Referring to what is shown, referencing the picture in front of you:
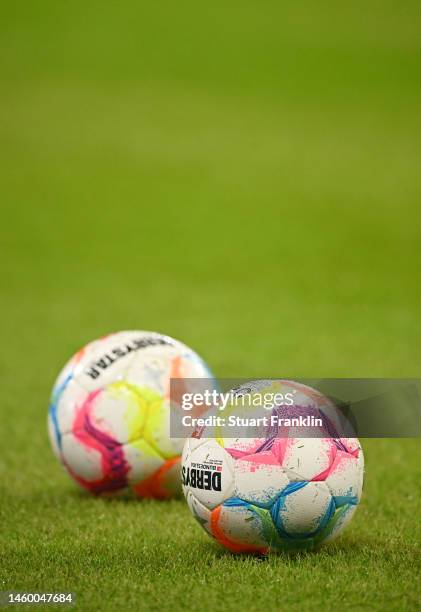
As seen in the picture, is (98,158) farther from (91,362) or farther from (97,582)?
(97,582)

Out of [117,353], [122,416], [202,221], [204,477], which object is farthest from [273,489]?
[202,221]

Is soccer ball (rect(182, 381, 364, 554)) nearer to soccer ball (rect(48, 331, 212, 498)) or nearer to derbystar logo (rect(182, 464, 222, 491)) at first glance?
derbystar logo (rect(182, 464, 222, 491))

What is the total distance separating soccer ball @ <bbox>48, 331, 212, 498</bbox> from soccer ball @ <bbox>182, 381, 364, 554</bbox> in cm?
131

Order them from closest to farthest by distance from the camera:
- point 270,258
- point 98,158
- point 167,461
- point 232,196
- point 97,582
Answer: point 97,582, point 167,461, point 270,258, point 232,196, point 98,158

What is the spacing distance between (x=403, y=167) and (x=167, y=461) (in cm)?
1569

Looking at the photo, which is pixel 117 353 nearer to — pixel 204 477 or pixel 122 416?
pixel 122 416

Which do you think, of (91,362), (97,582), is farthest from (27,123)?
(97,582)

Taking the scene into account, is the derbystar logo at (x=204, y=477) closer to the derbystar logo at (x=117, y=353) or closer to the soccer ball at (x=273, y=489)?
the soccer ball at (x=273, y=489)

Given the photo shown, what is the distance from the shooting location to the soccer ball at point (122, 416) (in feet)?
19.2

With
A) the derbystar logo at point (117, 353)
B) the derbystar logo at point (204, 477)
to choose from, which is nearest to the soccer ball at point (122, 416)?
the derbystar logo at point (117, 353)

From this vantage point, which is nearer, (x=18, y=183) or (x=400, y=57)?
(x=18, y=183)

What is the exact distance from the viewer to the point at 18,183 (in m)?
20.5

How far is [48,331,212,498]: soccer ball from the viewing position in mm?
5852

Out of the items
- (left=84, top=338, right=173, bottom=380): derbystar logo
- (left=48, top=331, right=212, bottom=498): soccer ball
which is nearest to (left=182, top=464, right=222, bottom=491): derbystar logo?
(left=48, top=331, right=212, bottom=498): soccer ball
